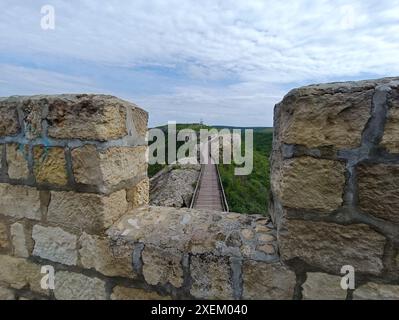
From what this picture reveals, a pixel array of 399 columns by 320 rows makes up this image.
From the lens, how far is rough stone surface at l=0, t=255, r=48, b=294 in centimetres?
177

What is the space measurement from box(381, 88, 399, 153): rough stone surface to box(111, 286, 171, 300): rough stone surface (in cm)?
125

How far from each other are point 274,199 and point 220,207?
5.40m

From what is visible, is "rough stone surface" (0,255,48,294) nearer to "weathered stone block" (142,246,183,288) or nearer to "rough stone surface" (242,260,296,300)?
"weathered stone block" (142,246,183,288)

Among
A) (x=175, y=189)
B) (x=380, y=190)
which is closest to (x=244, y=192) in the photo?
(x=175, y=189)

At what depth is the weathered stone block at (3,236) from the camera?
71.9 inches

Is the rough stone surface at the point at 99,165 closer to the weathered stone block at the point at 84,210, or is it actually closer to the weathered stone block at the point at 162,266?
the weathered stone block at the point at 84,210

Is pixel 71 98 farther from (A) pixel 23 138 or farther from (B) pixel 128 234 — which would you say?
(B) pixel 128 234

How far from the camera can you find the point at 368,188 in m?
1.18

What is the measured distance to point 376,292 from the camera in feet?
3.98

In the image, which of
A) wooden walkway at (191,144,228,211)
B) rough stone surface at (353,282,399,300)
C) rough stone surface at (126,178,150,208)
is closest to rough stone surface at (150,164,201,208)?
wooden walkway at (191,144,228,211)

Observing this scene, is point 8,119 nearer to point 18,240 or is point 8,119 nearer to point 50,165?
point 50,165

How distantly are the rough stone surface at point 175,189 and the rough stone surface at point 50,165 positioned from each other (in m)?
4.59

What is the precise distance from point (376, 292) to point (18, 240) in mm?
1983
